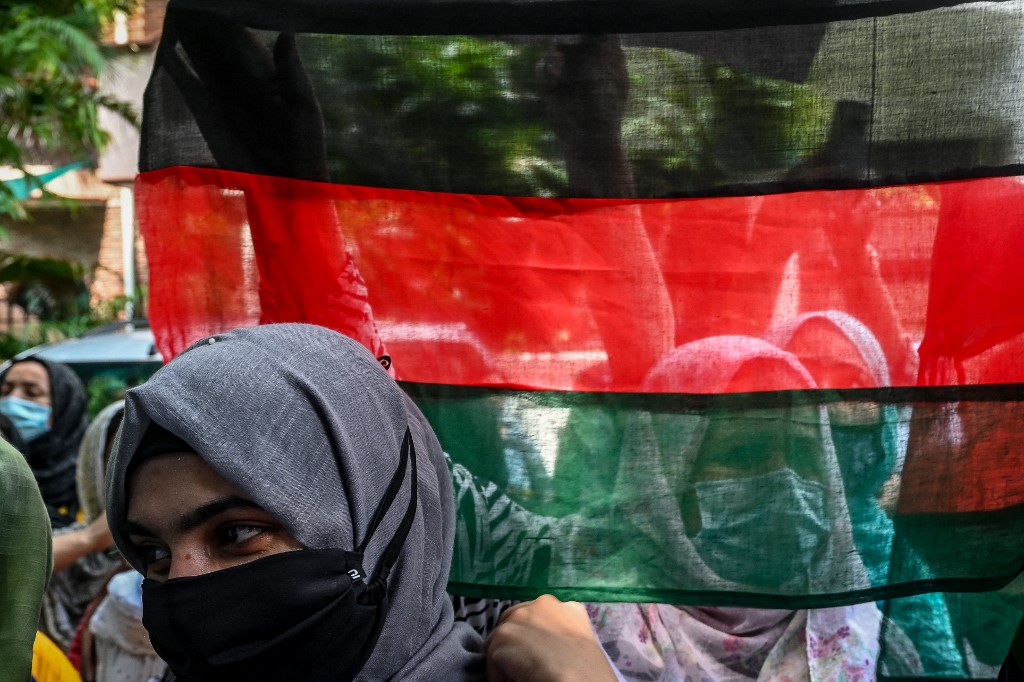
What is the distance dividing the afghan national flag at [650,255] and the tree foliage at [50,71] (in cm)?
703

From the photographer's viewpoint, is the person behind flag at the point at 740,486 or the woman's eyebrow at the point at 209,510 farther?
the person behind flag at the point at 740,486

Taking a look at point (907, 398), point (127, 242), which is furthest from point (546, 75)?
point (127, 242)

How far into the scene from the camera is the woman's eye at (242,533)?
1298 millimetres

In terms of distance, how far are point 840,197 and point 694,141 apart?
270mm

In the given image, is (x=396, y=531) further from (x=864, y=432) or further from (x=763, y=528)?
(x=864, y=432)

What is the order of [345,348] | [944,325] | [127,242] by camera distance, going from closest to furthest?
[345,348]
[944,325]
[127,242]

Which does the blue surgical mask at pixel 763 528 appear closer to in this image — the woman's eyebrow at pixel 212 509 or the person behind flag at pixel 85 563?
the woman's eyebrow at pixel 212 509

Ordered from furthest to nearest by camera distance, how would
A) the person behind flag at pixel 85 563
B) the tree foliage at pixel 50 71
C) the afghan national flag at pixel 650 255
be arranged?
the tree foliage at pixel 50 71
the person behind flag at pixel 85 563
the afghan national flag at pixel 650 255

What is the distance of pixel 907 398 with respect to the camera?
1.67 metres

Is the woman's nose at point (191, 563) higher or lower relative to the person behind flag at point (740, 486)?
higher

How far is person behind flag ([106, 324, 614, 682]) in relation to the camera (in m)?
1.27

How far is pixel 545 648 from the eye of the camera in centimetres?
138

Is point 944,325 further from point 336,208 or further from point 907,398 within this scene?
point 336,208

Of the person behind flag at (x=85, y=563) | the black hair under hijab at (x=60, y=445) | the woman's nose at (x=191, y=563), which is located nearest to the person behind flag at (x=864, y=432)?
the woman's nose at (x=191, y=563)
